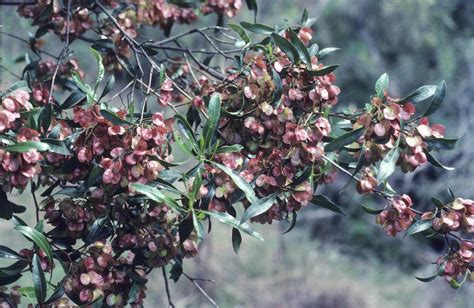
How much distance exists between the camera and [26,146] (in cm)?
89

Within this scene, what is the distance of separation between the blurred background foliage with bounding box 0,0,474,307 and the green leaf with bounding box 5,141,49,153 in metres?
2.98

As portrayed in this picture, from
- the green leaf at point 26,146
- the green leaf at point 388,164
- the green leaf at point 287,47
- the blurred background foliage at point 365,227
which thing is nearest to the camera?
the green leaf at point 26,146

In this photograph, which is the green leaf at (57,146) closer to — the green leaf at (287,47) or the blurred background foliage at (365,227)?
the green leaf at (287,47)

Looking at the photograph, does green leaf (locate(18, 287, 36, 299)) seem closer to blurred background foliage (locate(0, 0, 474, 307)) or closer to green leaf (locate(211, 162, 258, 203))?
green leaf (locate(211, 162, 258, 203))

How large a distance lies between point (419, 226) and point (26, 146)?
0.64 metres

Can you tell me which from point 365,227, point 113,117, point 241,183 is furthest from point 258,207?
point 365,227

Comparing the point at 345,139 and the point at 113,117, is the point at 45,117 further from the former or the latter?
the point at 345,139

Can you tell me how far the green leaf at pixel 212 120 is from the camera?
105 centimetres

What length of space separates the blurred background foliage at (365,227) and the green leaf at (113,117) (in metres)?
2.93

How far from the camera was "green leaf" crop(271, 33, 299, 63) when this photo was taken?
1089mm

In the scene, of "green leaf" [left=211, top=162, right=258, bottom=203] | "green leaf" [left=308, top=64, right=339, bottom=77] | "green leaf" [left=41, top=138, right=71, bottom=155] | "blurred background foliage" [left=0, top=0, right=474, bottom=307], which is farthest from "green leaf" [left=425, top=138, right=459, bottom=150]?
"blurred background foliage" [left=0, top=0, right=474, bottom=307]

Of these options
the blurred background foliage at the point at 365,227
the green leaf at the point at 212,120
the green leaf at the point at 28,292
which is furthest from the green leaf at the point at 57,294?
the blurred background foliage at the point at 365,227

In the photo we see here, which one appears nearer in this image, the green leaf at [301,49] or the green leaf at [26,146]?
the green leaf at [26,146]

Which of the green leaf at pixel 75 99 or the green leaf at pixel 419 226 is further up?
the green leaf at pixel 75 99
